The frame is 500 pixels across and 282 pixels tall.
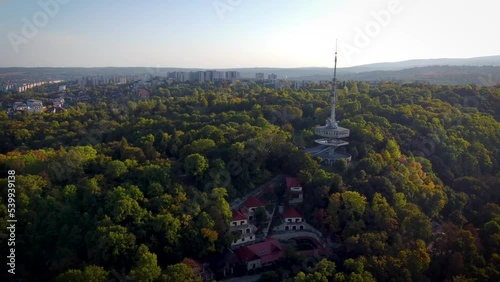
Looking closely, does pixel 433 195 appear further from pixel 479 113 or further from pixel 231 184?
pixel 479 113

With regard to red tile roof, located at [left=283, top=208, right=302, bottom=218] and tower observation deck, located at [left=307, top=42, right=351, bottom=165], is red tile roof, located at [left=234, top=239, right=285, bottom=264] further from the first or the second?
tower observation deck, located at [left=307, top=42, right=351, bottom=165]

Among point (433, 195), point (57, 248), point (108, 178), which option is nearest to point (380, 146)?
point (433, 195)

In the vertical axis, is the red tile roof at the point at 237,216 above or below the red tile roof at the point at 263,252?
above

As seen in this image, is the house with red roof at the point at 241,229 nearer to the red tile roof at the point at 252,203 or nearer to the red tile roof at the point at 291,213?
the red tile roof at the point at 252,203

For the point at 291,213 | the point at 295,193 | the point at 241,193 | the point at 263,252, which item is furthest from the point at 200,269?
the point at 295,193

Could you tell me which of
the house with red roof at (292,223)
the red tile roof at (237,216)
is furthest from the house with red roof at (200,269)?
the house with red roof at (292,223)

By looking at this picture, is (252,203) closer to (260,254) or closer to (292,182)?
(292,182)
